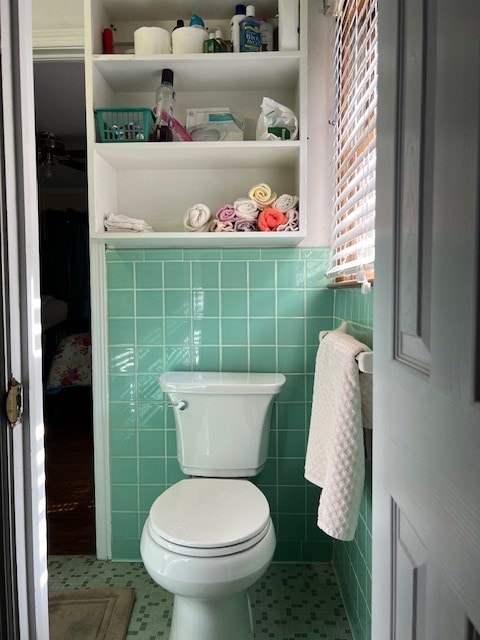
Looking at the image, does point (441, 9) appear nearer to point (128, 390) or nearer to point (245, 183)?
point (245, 183)

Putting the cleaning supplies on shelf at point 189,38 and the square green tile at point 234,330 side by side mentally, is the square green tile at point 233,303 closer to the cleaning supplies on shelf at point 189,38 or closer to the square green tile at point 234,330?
the square green tile at point 234,330

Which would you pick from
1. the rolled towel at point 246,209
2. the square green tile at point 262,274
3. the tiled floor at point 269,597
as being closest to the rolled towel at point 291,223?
the rolled towel at point 246,209

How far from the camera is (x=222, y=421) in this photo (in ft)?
5.41

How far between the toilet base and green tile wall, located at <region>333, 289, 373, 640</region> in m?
0.36

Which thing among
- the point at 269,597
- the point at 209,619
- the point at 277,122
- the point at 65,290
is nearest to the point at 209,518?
the point at 209,619

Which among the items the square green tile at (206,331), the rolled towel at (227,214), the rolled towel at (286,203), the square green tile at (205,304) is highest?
the rolled towel at (286,203)

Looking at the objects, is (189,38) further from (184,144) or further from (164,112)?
(184,144)

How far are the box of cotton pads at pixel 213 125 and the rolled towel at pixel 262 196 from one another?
203 mm

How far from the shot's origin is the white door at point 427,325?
0.42 metres

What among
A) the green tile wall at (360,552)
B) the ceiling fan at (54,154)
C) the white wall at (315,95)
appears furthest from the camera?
the ceiling fan at (54,154)

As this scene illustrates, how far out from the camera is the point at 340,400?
1163mm

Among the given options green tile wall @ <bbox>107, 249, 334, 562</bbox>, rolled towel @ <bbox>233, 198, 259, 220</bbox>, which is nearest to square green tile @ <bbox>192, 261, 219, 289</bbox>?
green tile wall @ <bbox>107, 249, 334, 562</bbox>

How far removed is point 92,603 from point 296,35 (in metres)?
2.11

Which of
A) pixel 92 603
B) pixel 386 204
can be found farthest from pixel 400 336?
pixel 92 603
